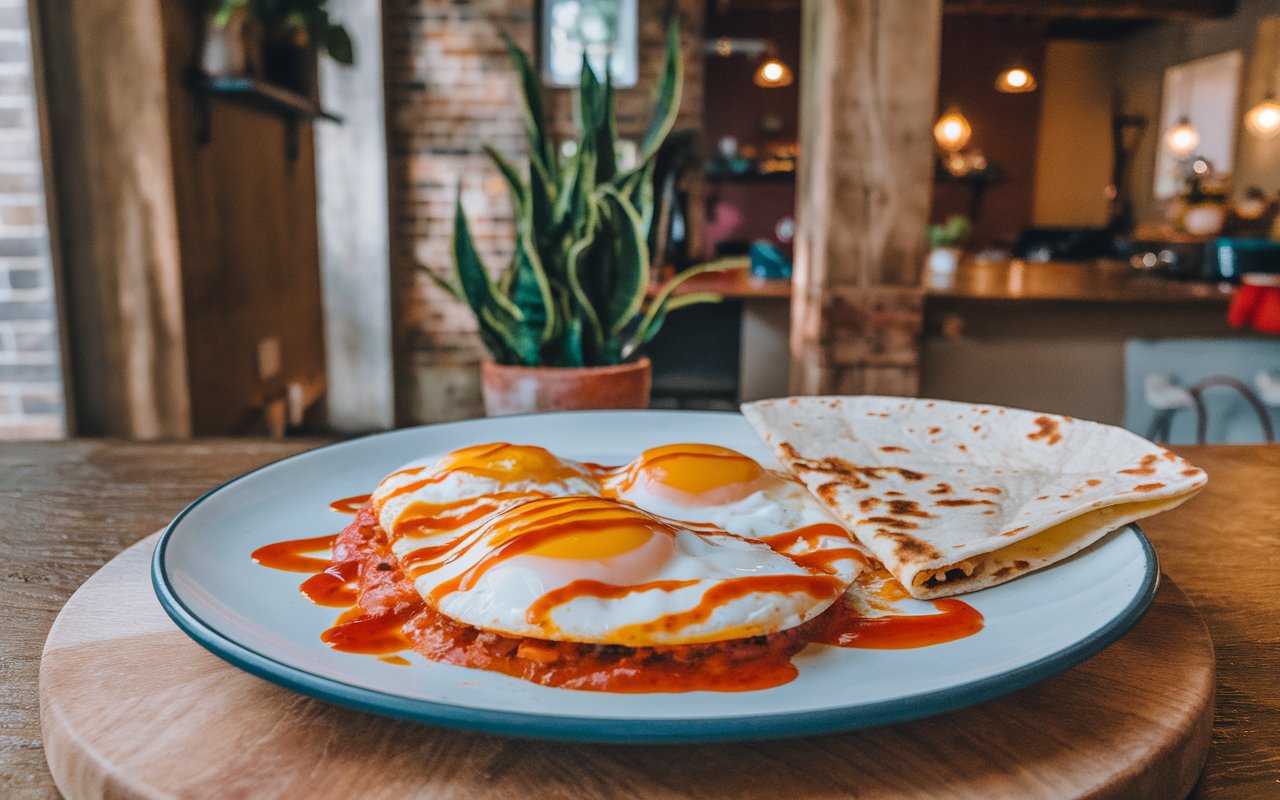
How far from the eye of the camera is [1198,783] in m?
0.51

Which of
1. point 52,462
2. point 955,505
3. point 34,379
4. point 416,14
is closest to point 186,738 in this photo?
point 955,505

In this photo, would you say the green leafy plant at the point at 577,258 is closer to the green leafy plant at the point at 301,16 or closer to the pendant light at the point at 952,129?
the green leafy plant at the point at 301,16

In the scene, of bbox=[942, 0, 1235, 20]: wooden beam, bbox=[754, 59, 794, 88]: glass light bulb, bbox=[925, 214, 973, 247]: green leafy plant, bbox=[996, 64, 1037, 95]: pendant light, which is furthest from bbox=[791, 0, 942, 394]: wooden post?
bbox=[996, 64, 1037, 95]: pendant light

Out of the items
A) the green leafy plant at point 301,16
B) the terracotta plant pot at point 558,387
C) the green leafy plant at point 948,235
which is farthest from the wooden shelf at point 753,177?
the terracotta plant pot at point 558,387

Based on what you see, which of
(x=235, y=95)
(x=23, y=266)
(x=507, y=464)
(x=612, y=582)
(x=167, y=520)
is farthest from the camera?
(x=235, y=95)

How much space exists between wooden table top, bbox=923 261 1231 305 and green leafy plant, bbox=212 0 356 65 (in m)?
2.29

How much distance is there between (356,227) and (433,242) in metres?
0.62

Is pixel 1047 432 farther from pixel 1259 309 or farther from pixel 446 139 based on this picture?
pixel 446 139

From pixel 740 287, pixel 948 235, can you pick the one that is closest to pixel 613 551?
pixel 740 287

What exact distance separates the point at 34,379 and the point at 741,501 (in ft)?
7.59

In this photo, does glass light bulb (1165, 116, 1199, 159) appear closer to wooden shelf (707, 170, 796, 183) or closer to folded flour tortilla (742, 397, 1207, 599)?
wooden shelf (707, 170, 796, 183)

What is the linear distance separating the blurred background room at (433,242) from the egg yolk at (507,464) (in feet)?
2.19

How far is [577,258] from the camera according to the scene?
1450 mm

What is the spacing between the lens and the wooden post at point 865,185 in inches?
102
